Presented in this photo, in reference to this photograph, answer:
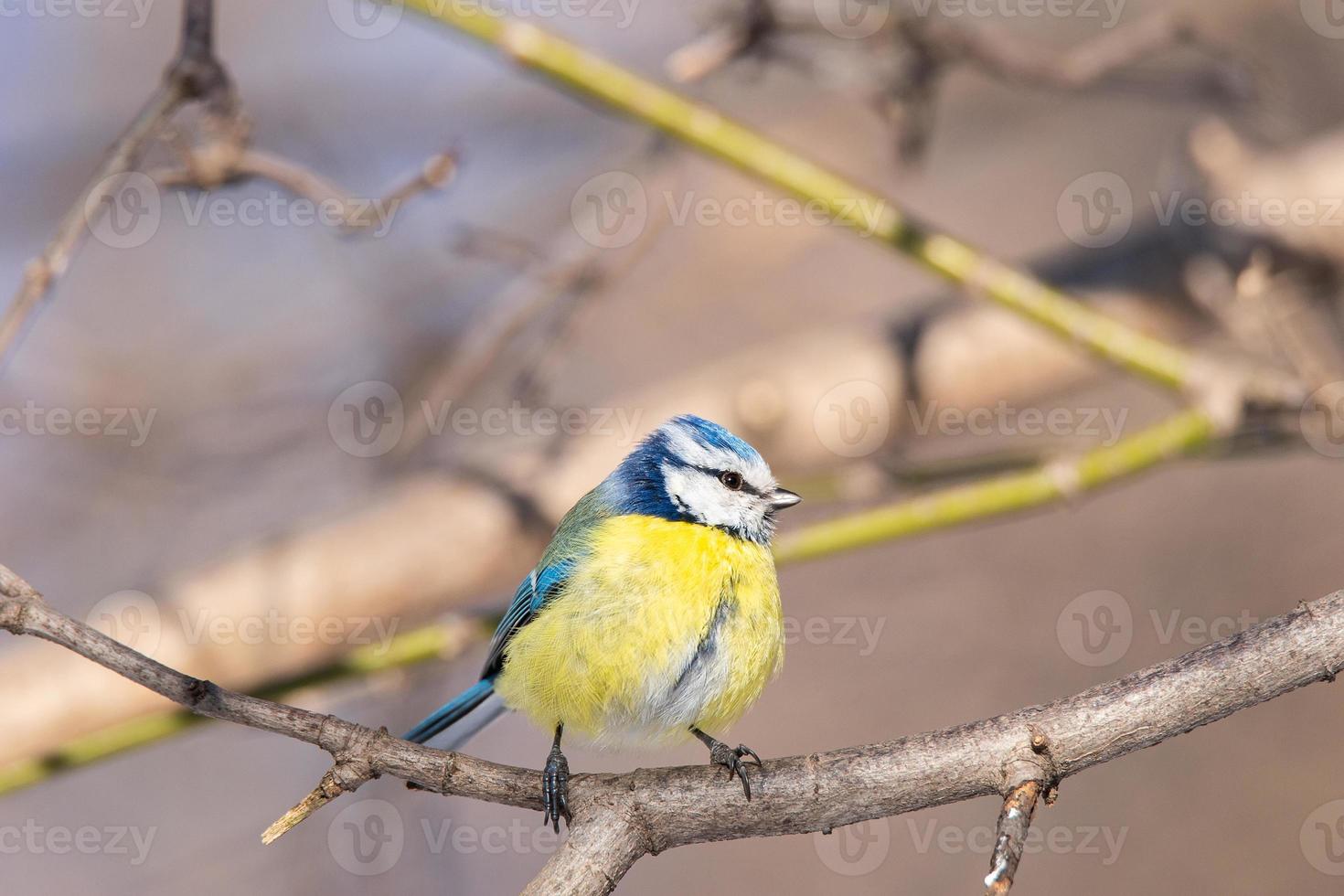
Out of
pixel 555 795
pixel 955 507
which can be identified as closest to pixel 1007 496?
pixel 955 507

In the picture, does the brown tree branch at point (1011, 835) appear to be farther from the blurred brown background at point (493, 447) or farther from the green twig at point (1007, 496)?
the blurred brown background at point (493, 447)

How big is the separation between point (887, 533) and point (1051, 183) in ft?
11.7

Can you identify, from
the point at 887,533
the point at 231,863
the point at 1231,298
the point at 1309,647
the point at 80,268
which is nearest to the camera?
the point at 1309,647

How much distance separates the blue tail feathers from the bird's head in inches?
20.3

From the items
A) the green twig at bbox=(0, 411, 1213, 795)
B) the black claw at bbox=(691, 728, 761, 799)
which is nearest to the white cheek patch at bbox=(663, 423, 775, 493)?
the green twig at bbox=(0, 411, 1213, 795)

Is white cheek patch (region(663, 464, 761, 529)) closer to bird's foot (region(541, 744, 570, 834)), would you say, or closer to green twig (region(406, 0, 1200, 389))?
green twig (region(406, 0, 1200, 389))

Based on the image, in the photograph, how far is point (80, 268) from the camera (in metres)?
5.30

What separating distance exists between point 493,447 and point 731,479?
1711mm

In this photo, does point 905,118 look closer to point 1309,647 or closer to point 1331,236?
point 1331,236

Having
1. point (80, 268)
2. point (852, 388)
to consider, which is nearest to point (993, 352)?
point (852, 388)

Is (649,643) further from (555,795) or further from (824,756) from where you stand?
(824,756)

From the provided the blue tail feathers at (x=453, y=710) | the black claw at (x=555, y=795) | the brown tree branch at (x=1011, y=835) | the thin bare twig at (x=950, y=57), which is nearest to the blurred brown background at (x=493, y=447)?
the thin bare twig at (x=950, y=57)

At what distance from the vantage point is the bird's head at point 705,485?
2582mm

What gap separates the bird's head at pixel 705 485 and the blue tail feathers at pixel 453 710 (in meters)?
0.52
